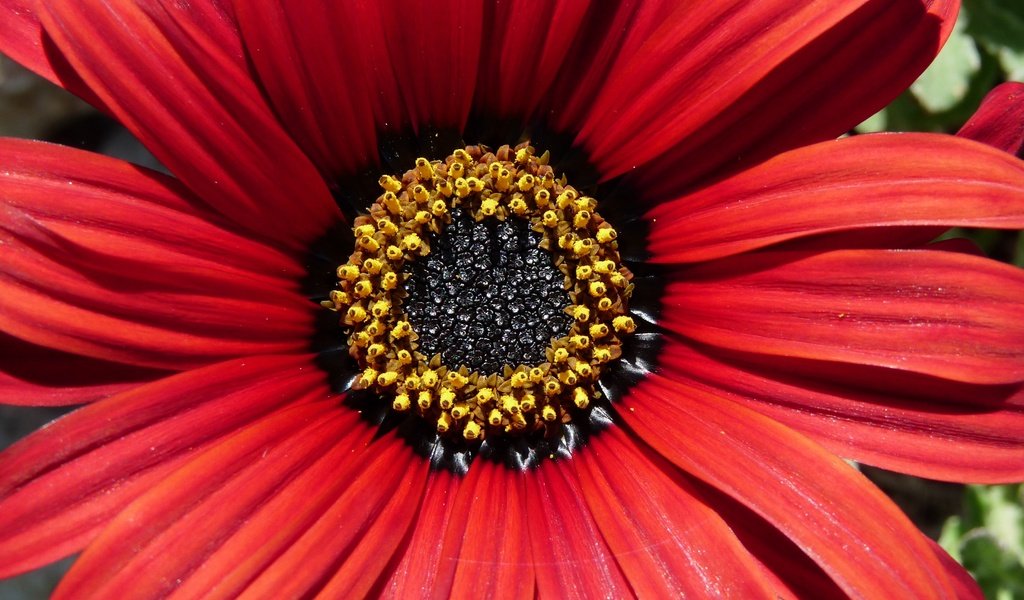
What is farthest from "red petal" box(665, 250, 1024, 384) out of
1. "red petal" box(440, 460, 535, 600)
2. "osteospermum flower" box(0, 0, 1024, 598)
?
"red petal" box(440, 460, 535, 600)

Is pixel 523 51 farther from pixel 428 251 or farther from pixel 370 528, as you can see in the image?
pixel 370 528

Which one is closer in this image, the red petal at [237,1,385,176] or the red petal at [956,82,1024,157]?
the red petal at [237,1,385,176]

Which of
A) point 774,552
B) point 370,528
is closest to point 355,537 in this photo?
point 370,528

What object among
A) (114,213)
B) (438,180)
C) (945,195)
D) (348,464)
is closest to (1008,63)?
(945,195)

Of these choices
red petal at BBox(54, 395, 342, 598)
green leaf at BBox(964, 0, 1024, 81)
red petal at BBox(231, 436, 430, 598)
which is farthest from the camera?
green leaf at BBox(964, 0, 1024, 81)

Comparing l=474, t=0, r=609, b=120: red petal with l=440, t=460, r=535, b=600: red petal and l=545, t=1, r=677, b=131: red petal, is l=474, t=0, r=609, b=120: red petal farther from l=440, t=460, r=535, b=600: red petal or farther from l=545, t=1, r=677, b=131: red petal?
l=440, t=460, r=535, b=600: red petal

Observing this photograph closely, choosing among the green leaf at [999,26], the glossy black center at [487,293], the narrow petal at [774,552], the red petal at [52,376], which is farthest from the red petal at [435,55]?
the green leaf at [999,26]

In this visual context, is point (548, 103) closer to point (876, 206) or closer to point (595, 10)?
point (595, 10)
